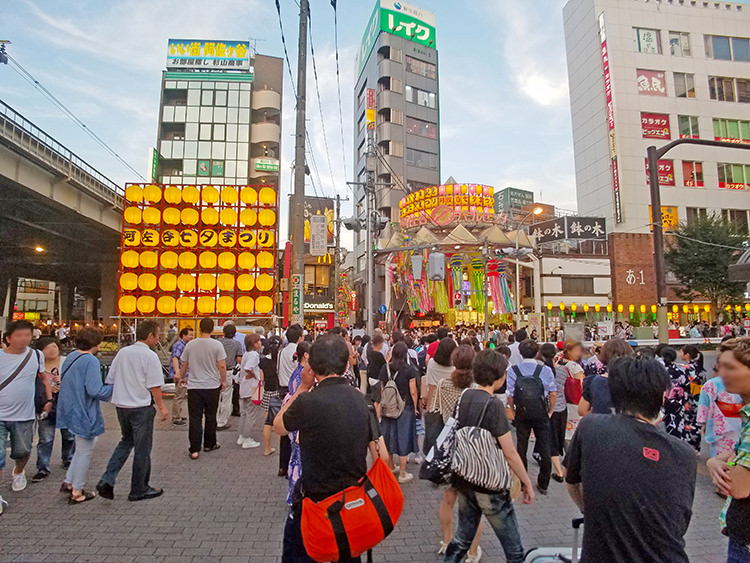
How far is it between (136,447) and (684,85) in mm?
50031

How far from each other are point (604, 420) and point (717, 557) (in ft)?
10.5

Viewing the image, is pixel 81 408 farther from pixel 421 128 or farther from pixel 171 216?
pixel 421 128

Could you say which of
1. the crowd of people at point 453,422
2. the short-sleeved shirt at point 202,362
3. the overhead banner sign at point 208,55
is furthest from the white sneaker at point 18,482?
the overhead banner sign at point 208,55

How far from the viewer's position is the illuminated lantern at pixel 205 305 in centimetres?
1479

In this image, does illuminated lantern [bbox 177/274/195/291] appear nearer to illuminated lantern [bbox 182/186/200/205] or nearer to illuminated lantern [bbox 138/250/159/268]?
illuminated lantern [bbox 138/250/159/268]

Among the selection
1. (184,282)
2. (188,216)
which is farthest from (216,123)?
(184,282)

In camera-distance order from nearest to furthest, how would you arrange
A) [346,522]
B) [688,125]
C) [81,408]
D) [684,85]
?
[346,522] → [81,408] → [688,125] → [684,85]

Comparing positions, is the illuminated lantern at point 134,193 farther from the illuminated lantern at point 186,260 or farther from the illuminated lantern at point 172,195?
the illuminated lantern at point 186,260

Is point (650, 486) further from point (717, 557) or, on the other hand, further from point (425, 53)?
point (425, 53)

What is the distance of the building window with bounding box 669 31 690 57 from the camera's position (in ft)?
130

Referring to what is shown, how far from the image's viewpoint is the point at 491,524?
3.27 m

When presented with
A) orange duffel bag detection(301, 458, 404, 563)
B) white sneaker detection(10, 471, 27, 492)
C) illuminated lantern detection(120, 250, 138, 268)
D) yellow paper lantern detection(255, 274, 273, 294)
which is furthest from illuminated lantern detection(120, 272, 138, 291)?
orange duffel bag detection(301, 458, 404, 563)

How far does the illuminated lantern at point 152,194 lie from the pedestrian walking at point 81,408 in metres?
10.7

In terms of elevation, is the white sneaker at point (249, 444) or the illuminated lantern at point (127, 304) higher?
the illuminated lantern at point (127, 304)
